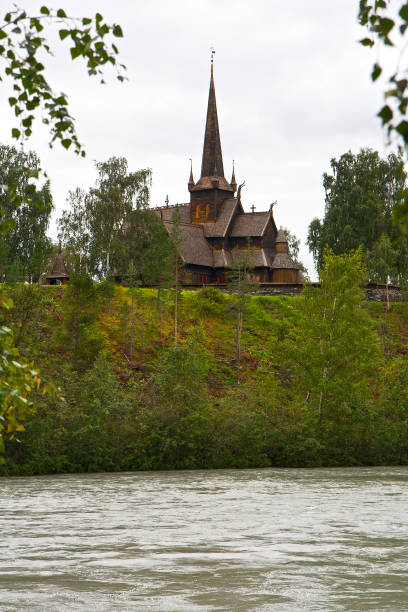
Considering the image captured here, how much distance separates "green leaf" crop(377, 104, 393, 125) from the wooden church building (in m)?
61.5

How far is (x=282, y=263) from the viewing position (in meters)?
68.1

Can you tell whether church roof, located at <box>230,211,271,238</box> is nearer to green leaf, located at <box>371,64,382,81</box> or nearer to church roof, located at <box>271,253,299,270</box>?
church roof, located at <box>271,253,299,270</box>

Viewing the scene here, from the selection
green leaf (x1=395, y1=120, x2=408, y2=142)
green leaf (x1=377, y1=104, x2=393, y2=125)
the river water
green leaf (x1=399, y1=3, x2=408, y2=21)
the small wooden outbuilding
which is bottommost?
the river water

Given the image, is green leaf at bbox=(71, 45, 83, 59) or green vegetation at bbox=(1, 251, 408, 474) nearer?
green leaf at bbox=(71, 45, 83, 59)

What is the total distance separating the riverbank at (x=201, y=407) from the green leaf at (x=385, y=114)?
85.0 ft

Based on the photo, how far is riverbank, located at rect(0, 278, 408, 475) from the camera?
29.9m

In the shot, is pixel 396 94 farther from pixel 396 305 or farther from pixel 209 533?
pixel 396 305

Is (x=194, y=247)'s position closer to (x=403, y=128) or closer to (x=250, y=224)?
(x=250, y=224)

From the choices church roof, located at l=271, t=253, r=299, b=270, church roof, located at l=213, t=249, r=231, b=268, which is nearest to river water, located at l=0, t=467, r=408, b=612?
church roof, located at l=271, t=253, r=299, b=270

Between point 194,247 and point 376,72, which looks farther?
point 194,247

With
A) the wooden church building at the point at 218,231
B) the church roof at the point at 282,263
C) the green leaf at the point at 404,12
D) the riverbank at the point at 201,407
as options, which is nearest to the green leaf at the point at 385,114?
the green leaf at the point at 404,12

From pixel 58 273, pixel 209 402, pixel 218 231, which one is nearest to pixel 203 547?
pixel 209 402

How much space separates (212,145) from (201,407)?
49.4m

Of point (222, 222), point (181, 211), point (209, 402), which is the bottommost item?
point (209, 402)
